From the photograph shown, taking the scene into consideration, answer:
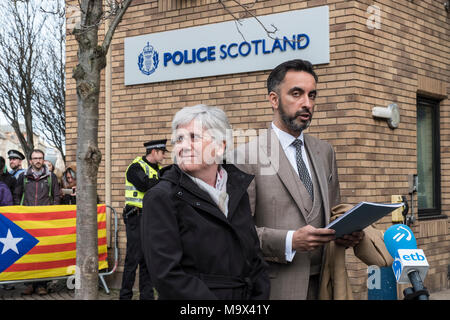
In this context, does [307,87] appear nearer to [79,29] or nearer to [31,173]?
[79,29]

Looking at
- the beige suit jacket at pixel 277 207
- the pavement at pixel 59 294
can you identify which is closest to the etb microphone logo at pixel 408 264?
the beige suit jacket at pixel 277 207

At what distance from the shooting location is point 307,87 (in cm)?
305

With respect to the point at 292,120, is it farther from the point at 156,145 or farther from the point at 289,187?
the point at 156,145

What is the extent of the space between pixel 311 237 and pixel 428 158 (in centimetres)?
621

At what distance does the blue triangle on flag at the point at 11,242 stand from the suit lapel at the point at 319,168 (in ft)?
17.0

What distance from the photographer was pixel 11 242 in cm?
736

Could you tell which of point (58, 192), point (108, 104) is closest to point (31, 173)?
point (58, 192)

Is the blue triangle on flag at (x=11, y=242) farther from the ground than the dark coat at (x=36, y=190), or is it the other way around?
the dark coat at (x=36, y=190)

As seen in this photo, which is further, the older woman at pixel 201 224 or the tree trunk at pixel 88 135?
the tree trunk at pixel 88 135

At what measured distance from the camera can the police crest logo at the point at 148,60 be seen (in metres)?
8.22

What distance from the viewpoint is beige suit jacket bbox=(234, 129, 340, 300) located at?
9.53 ft

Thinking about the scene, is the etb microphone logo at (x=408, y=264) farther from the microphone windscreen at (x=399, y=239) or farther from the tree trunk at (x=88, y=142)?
the tree trunk at (x=88, y=142)

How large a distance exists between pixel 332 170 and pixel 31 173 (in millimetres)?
6215

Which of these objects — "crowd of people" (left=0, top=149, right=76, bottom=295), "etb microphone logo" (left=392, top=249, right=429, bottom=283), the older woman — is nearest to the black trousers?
"crowd of people" (left=0, top=149, right=76, bottom=295)
